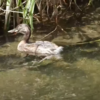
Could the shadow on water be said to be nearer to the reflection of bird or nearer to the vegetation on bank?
the reflection of bird

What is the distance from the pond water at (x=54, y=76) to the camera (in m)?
4.70

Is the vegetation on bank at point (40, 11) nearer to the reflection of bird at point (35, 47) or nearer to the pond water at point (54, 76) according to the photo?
the reflection of bird at point (35, 47)

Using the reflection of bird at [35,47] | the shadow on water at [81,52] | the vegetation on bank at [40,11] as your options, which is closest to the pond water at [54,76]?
the shadow on water at [81,52]

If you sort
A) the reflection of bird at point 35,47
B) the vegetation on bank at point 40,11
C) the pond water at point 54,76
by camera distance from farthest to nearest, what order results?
the vegetation on bank at point 40,11
the reflection of bird at point 35,47
the pond water at point 54,76

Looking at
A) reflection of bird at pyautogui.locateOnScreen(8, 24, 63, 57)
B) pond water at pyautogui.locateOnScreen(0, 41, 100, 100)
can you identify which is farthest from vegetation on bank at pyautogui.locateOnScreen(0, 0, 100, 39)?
pond water at pyautogui.locateOnScreen(0, 41, 100, 100)

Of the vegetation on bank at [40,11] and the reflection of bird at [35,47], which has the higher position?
the vegetation on bank at [40,11]

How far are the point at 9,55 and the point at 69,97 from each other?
1750 mm

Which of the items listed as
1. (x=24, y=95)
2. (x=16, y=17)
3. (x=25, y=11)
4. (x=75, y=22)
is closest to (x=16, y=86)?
(x=24, y=95)

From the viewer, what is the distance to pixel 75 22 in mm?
7418

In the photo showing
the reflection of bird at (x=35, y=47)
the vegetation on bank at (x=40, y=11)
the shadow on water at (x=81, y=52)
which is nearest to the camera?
the shadow on water at (x=81, y=52)

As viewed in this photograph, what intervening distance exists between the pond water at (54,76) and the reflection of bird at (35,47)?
14 centimetres

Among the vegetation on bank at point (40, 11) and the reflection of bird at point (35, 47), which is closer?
the reflection of bird at point (35, 47)

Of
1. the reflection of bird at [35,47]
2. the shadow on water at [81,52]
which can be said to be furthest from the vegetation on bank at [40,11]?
the shadow on water at [81,52]

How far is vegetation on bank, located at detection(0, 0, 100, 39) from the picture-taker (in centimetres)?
630
